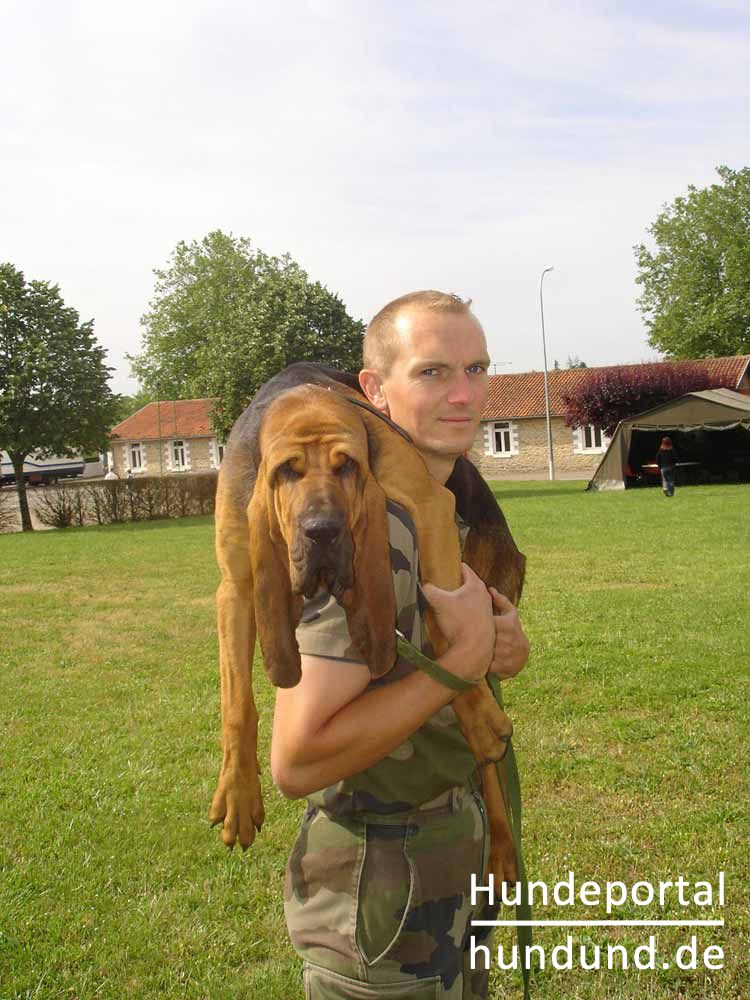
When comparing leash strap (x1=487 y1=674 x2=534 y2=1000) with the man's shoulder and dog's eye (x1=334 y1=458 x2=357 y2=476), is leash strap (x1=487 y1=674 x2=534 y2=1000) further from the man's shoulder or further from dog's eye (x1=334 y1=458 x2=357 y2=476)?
dog's eye (x1=334 y1=458 x2=357 y2=476)

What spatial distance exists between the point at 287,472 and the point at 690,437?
40266 millimetres

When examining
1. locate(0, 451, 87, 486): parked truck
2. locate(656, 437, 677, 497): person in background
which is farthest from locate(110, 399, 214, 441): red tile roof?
locate(656, 437, 677, 497): person in background

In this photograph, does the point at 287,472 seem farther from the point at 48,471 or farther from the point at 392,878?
the point at 48,471

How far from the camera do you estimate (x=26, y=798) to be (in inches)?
271

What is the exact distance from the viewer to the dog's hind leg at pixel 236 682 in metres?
1.88

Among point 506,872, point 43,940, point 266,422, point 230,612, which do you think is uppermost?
point 266,422

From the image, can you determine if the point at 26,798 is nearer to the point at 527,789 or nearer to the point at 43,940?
the point at 43,940

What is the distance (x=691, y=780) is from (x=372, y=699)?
576cm

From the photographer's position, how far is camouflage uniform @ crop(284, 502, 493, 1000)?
6.59 feet

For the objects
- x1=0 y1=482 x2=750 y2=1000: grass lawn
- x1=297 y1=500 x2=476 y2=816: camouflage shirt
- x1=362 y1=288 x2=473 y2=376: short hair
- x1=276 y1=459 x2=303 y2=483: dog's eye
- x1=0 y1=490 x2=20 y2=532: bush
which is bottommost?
x1=0 y1=482 x2=750 y2=1000: grass lawn

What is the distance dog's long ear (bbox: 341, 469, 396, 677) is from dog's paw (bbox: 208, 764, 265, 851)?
401 millimetres

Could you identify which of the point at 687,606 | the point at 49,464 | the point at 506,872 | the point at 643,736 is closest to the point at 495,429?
the point at 49,464

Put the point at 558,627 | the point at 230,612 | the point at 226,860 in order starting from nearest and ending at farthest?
the point at 230,612
the point at 226,860
the point at 558,627

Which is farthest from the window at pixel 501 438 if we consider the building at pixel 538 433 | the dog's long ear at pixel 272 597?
the dog's long ear at pixel 272 597
